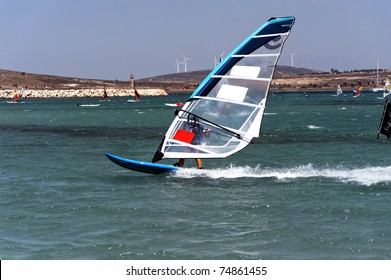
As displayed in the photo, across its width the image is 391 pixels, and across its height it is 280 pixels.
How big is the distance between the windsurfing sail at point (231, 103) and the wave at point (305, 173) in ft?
6.63

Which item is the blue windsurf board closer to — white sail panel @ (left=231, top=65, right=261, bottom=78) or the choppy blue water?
the choppy blue water

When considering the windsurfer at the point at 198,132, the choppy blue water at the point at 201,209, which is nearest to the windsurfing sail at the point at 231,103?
the windsurfer at the point at 198,132

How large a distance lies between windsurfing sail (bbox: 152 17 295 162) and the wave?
2.02 meters

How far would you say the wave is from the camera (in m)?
22.9

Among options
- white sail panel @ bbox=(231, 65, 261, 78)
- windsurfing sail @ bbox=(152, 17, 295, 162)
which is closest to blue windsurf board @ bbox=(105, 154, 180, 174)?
windsurfing sail @ bbox=(152, 17, 295, 162)

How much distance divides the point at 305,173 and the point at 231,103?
5.42 m

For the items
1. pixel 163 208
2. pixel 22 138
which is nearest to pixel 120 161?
pixel 163 208

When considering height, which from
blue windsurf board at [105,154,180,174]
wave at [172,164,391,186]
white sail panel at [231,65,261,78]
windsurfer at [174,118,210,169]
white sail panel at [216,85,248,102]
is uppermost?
white sail panel at [231,65,261,78]

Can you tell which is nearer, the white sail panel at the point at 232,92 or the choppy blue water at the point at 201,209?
the choppy blue water at the point at 201,209

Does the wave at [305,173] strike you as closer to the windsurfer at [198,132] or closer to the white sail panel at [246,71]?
the windsurfer at [198,132]

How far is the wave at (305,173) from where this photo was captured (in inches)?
900

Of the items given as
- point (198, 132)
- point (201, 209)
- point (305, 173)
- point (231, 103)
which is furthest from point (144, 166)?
point (305, 173)
